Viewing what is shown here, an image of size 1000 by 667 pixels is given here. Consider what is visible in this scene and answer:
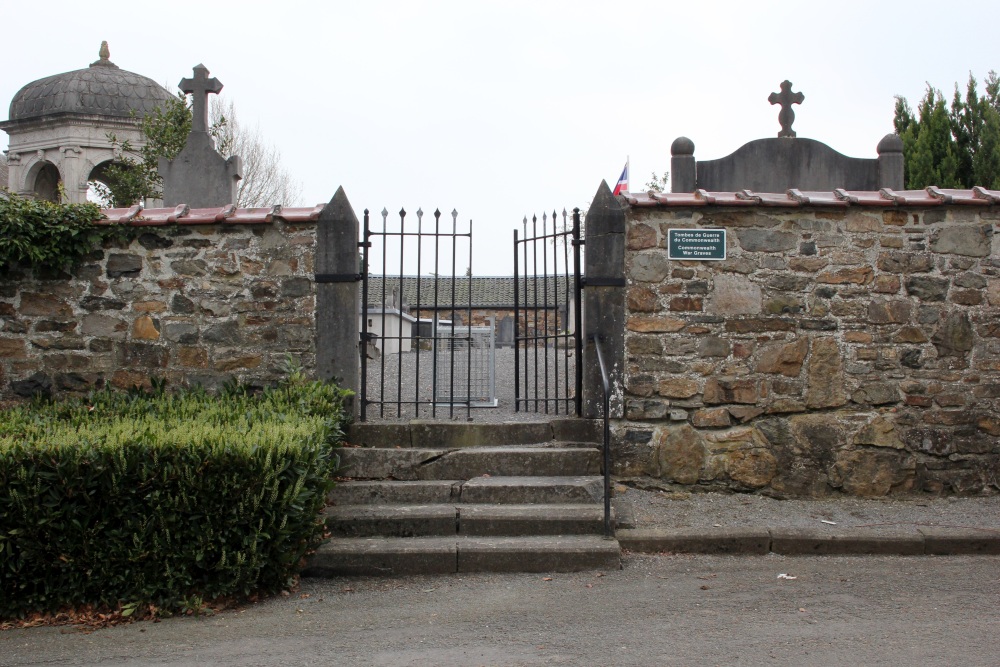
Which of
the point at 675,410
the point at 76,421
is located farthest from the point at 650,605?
the point at 76,421

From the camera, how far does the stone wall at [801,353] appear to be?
6348mm

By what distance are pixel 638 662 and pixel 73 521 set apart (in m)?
2.95

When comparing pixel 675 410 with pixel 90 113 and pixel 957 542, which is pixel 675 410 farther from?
pixel 90 113

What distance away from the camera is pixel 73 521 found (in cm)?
446

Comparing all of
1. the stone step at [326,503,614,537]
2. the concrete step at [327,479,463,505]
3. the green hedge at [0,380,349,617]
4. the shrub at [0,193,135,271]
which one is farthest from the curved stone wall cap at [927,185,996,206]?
the shrub at [0,193,135,271]

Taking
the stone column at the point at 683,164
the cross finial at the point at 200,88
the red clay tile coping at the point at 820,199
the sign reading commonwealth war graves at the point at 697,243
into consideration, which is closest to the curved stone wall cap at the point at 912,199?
the red clay tile coping at the point at 820,199

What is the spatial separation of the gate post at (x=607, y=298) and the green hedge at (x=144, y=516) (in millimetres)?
2505

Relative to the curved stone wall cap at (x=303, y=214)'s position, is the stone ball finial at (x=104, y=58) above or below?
above

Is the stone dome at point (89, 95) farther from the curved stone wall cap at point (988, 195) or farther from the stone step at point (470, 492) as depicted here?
the curved stone wall cap at point (988, 195)

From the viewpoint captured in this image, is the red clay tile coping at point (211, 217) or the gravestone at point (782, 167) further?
the gravestone at point (782, 167)

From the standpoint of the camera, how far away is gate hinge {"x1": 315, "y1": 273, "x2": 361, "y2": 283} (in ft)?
21.4

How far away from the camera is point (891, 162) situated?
913 centimetres

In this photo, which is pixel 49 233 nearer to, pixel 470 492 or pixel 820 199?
pixel 470 492

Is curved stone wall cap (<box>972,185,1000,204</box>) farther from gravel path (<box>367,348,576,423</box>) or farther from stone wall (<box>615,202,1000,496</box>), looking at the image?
gravel path (<box>367,348,576,423</box>)
